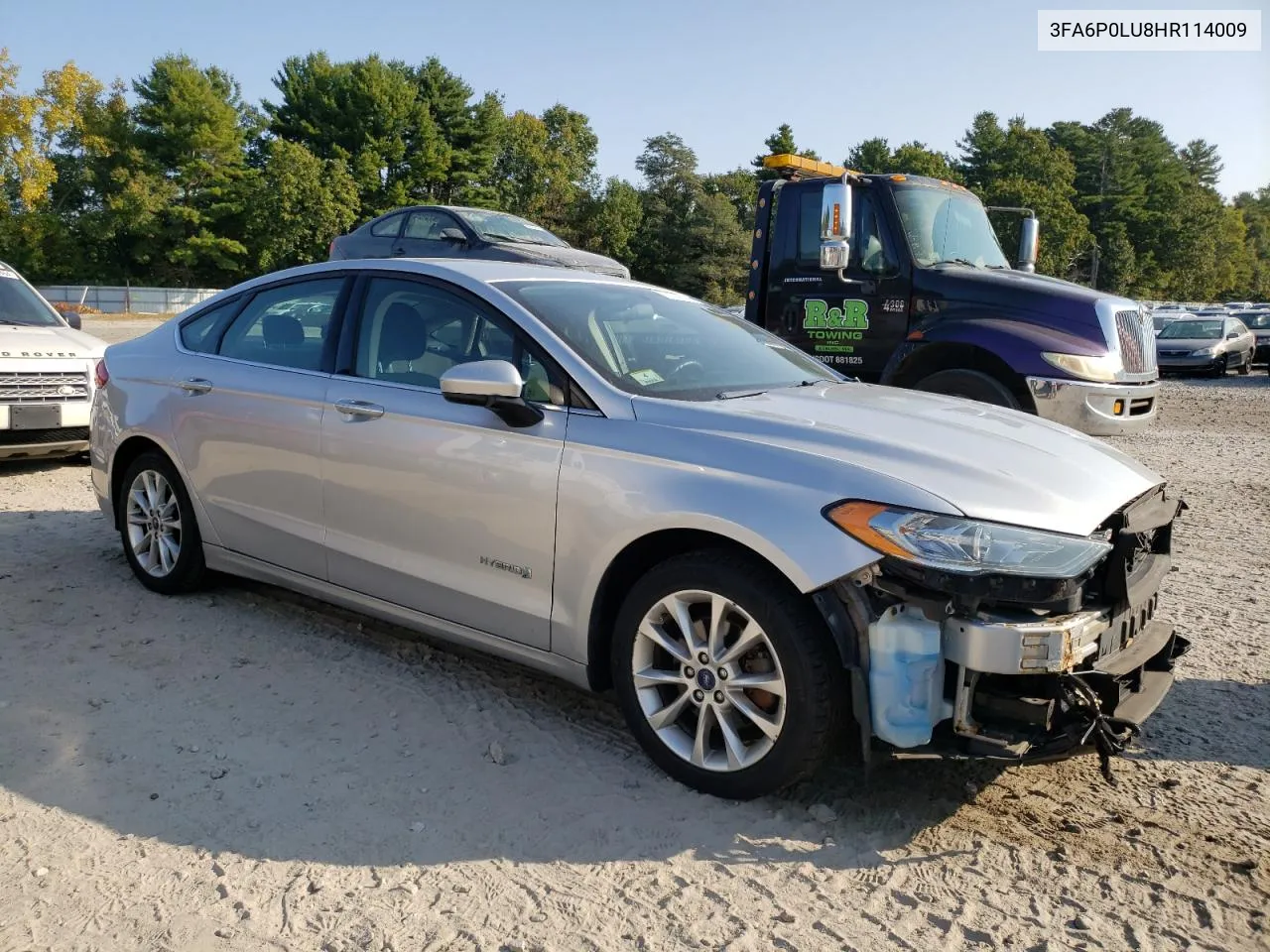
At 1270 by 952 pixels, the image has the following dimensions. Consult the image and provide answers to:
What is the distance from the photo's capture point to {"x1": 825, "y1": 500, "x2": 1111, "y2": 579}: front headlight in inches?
109

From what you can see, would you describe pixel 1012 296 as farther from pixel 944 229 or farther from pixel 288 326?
pixel 288 326

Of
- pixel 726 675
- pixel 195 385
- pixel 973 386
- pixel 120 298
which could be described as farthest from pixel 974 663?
pixel 120 298

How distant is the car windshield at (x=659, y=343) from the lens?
369 centimetres

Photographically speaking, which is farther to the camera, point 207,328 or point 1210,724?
point 207,328

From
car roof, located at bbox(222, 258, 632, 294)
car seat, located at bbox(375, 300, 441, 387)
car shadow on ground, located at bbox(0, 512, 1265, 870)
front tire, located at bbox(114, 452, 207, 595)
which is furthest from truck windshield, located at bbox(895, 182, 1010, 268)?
front tire, located at bbox(114, 452, 207, 595)

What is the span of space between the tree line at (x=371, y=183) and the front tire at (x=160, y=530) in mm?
39968

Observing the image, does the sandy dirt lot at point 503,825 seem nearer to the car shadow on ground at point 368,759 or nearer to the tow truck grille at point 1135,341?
the car shadow on ground at point 368,759

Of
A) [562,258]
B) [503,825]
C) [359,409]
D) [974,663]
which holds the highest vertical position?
[562,258]

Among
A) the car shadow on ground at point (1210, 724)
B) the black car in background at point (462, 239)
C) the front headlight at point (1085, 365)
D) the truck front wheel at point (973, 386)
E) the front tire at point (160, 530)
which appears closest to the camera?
the car shadow on ground at point (1210, 724)

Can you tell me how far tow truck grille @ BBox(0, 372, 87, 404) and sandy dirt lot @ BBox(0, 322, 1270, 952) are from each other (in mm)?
3684

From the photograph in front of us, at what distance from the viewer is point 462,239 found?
12.3 m

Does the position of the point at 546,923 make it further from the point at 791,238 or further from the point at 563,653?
the point at 791,238

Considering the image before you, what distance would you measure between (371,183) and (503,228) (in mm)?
51850

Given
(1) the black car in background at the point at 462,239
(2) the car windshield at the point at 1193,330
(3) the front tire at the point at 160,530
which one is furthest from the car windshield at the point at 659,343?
(2) the car windshield at the point at 1193,330
